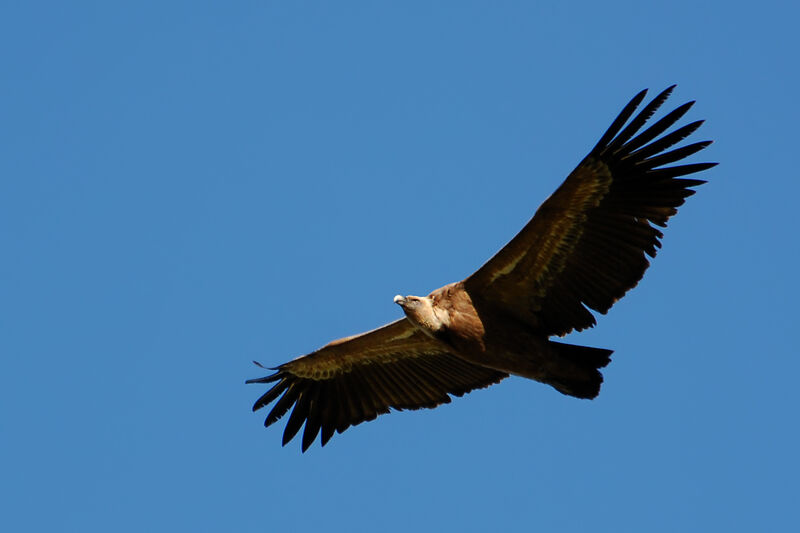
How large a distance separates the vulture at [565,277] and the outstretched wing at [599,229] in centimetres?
1

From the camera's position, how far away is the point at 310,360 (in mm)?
16219

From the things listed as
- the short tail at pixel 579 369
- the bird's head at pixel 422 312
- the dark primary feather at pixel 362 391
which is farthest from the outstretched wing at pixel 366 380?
the short tail at pixel 579 369

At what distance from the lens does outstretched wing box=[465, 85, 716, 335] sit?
1369 centimetres

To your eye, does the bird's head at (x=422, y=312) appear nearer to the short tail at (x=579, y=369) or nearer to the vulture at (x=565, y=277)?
the vulture at (x=565, y=277)

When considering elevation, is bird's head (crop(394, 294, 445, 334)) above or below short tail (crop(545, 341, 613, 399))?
above

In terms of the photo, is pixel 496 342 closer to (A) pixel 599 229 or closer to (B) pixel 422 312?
(B) pixel 422 312

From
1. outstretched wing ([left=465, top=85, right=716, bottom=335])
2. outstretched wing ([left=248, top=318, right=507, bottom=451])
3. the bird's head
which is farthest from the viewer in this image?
outstretched wing ([left=248, top=318, right=507, bottom=451])

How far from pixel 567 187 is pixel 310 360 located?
4.48 meters

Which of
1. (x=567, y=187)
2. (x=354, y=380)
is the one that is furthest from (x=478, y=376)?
(x=567, y=187)

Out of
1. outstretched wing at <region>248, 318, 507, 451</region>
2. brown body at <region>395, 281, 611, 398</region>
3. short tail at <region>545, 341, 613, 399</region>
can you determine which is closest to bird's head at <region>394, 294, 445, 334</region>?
brown body at <region>395, 281, 611, 398</region>

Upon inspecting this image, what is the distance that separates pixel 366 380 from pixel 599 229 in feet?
13.3

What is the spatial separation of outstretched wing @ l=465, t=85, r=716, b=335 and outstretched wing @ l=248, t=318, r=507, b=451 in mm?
1520

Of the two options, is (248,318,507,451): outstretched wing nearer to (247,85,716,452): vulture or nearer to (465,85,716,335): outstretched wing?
(247,85,716,452): vulture

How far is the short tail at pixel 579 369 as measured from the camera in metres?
14.1
